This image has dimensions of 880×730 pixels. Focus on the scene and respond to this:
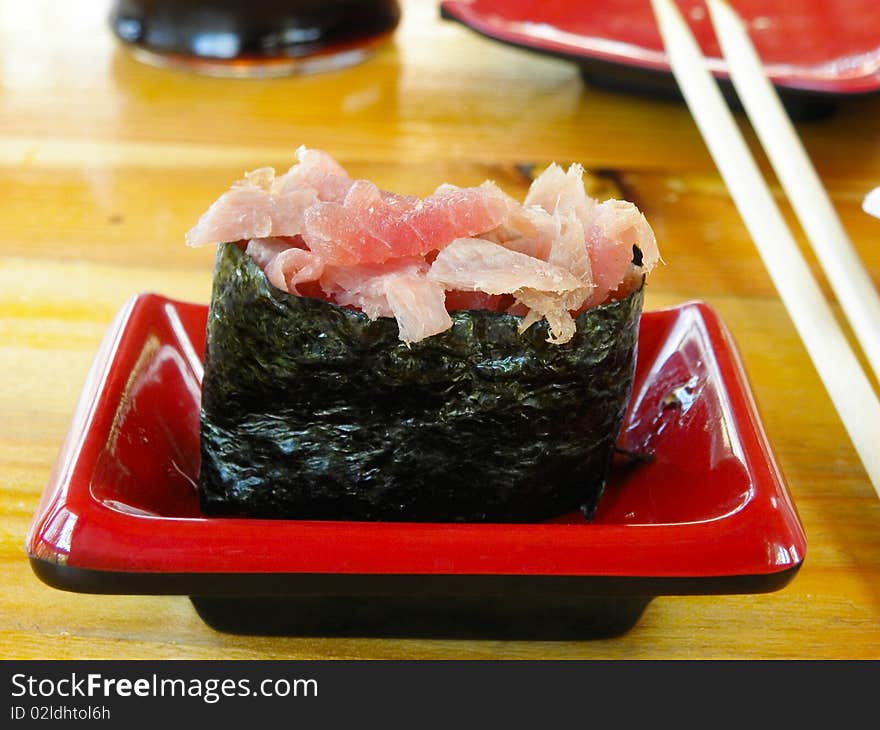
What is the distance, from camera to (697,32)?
7.41ft

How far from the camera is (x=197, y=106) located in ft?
7.05

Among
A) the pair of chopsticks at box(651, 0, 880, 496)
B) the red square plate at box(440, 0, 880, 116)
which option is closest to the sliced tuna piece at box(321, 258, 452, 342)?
the pair of chopsticks at box(651, 0, 880, 496)

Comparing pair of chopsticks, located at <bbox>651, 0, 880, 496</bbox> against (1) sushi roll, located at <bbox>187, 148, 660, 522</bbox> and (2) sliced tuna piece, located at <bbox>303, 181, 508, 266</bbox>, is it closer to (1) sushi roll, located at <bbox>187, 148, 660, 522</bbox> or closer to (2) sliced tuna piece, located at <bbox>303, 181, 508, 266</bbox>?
(1) sushi roll, located at <bbox>187, 148, 660, 522</bbox>

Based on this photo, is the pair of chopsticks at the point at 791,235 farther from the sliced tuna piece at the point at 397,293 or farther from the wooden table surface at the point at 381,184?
the sliced tuna piece at the point at 397,293

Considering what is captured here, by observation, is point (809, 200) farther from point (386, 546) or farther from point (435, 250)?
point (386, 546)

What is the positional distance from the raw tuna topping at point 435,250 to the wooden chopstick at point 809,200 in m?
0.47

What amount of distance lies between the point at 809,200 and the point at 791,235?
0.23ft

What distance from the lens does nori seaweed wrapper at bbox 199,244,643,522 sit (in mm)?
883

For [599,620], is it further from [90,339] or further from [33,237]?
[33,237]

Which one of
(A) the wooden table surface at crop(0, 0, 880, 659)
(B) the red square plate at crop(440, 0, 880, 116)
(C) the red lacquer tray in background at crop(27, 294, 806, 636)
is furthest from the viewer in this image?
(B) the red square plate at crop(440, 0, 880, 116)

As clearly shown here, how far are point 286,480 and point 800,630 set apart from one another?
49 cm

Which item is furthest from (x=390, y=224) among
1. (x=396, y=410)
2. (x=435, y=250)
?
(x=396, y=410)

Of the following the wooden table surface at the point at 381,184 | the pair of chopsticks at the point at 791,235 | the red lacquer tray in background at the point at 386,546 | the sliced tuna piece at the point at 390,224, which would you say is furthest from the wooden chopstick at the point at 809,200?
the sliced tuna piece at the point at 390,224

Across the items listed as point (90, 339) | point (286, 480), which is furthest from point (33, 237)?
point (286, 480)
